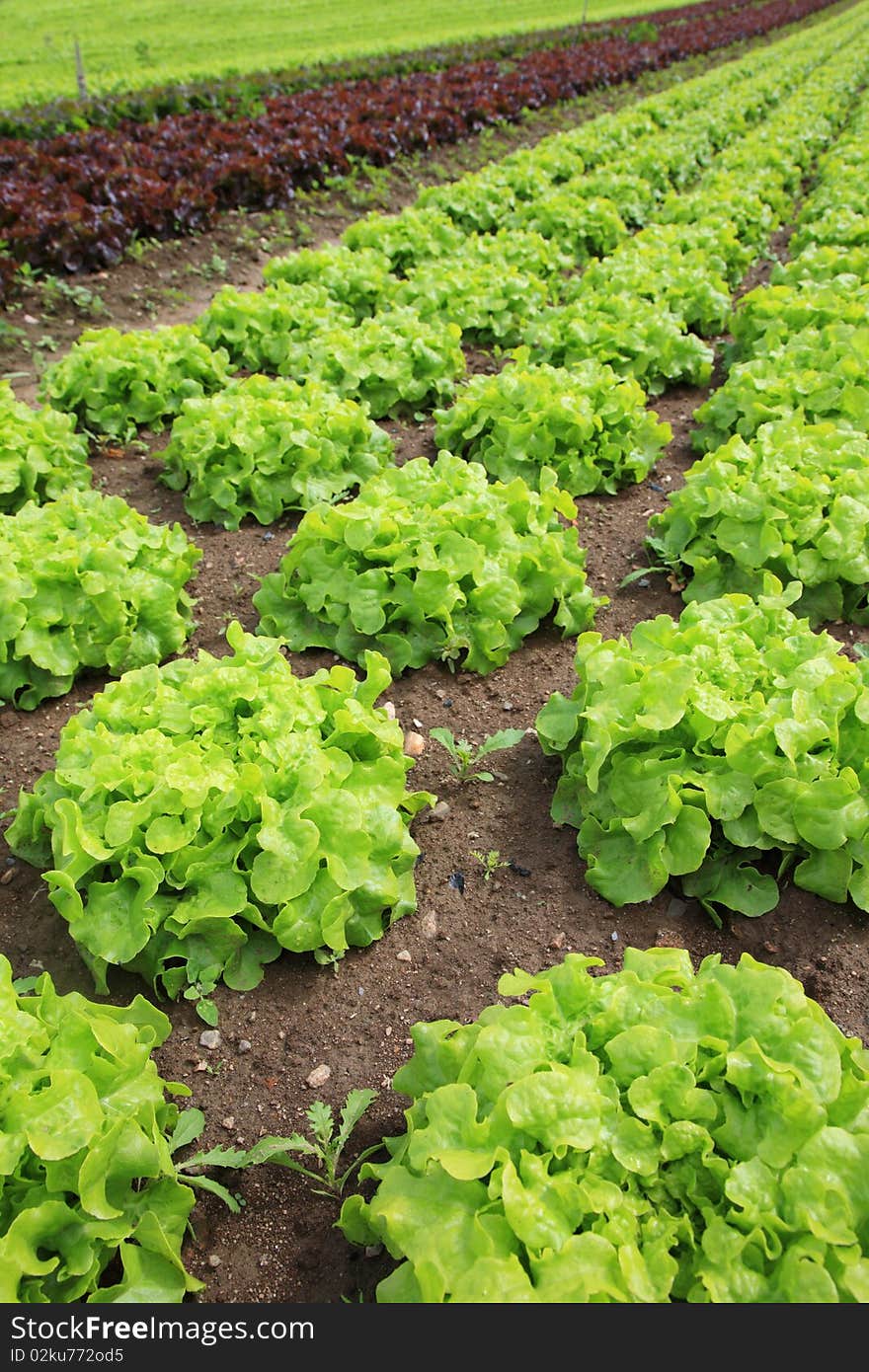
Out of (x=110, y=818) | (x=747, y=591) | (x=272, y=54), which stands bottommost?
(x=747, y=591)

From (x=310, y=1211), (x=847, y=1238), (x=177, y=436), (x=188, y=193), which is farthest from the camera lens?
(x=188, y=193)

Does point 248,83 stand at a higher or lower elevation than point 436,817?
higher

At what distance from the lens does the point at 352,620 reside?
196 inches

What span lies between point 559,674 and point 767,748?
Answer: 5.07 ft

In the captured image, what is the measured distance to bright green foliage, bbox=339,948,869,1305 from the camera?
2205mm

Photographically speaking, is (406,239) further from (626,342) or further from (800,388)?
(800,388)

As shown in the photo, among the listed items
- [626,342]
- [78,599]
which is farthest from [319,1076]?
[626,342]

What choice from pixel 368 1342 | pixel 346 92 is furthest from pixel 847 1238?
pixel 346 92

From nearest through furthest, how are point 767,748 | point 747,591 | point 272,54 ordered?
point 767,748
point 747,591
point 272,54

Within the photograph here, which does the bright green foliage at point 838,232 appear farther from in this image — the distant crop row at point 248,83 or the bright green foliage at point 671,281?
the distant crop row at point 248,83

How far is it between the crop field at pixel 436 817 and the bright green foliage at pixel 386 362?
4 cm

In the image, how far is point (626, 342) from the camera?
301 inches

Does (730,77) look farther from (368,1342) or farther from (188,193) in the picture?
(368,1342)

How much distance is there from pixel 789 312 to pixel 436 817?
19.0ft
